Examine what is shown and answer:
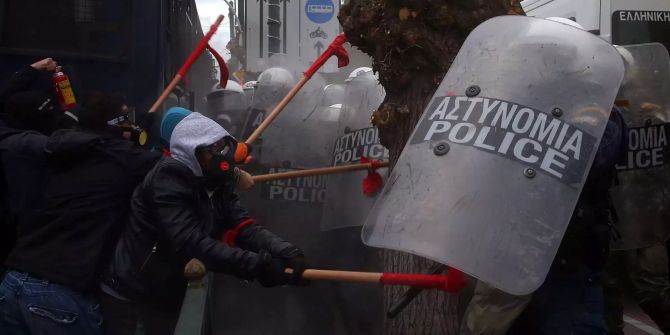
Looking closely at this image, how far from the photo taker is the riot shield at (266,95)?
5926mm

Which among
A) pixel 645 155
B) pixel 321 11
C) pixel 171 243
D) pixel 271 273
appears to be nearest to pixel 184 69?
pixel 171 243

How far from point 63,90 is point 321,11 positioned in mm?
9516

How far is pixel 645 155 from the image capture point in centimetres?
350

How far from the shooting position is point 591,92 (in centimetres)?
255

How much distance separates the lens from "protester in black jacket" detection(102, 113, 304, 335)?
2975 millimetres

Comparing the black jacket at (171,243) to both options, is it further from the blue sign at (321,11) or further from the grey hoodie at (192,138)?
the blue sign at (321,11)

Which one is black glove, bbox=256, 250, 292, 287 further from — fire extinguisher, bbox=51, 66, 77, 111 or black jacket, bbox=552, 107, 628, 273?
fire extinguisher, bbox=51, 66, 77, 111

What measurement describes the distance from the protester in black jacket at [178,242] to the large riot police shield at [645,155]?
1.51 meters

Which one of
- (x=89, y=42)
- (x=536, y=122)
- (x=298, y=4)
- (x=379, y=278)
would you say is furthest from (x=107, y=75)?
(x=298, y=4)

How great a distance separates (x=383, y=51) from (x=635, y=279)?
91.3 inches

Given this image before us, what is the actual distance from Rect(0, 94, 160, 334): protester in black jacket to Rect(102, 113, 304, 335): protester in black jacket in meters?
0.10

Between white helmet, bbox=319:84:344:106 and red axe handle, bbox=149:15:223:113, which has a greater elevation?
red axe handle, bbox=149:15:223:113

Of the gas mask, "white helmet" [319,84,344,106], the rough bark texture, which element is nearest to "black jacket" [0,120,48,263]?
the gas mask

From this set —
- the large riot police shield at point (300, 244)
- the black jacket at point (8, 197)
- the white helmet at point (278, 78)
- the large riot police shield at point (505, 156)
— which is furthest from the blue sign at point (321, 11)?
the large riot police shield at point (505, 156)
